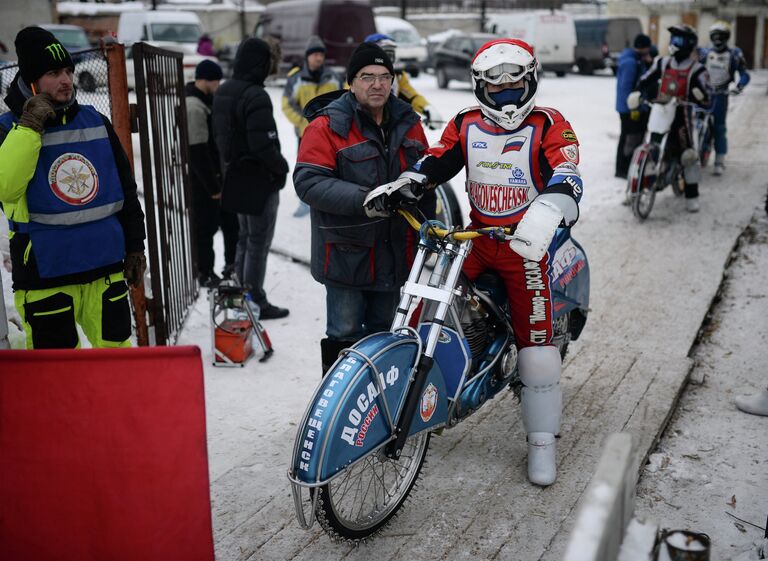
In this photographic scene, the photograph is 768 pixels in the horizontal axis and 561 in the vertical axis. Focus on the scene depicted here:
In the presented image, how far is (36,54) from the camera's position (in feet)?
11.0

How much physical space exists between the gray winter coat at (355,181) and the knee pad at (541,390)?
2.34 feet

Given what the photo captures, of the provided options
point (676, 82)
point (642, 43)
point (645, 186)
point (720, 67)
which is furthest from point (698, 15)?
point (645, 186)

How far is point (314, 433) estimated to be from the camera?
289 cm

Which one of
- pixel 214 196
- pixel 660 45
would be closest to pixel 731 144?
pixel 214 196

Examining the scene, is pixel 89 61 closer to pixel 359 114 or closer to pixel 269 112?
pixel 269 112

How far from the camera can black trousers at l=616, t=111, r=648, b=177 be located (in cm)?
977

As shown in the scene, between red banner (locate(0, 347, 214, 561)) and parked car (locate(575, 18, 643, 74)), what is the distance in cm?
2791

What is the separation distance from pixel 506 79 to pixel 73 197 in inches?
75.2

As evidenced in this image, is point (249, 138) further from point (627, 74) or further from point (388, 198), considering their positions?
point (627, 74)

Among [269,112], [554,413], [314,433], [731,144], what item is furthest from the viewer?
[731,144]

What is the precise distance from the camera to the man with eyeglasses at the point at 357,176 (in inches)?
144

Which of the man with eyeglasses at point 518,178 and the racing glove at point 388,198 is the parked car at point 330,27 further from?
the racing glove at point 388,198

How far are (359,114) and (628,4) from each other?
117 ft

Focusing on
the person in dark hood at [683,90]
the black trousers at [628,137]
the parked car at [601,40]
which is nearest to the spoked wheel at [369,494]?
the person in dark hood at [683,90]
